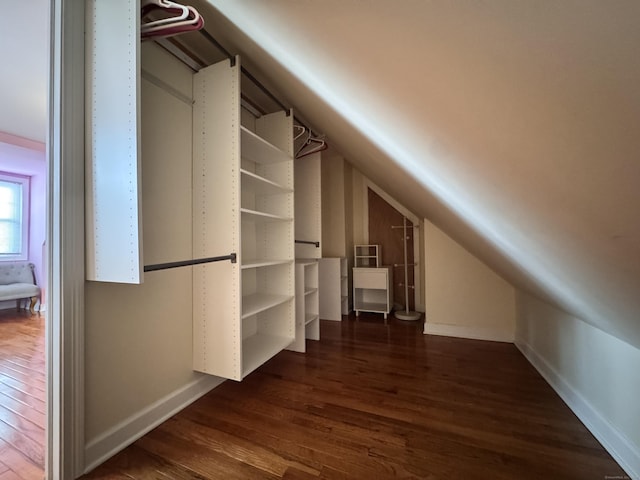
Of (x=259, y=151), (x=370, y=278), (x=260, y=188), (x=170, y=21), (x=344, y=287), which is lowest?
(x=344, y=287)

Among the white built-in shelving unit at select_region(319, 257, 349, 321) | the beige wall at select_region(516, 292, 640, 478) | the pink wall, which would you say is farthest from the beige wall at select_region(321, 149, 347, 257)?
the pink wall

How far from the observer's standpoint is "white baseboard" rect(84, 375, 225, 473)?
3.84ft

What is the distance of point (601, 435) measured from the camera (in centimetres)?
129

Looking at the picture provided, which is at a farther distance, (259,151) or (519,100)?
(259,151)

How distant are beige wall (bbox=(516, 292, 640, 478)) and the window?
770cm

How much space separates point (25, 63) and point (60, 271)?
75.9 inches

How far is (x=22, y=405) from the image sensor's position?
5.33ft

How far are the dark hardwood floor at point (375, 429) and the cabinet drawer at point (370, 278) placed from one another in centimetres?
137

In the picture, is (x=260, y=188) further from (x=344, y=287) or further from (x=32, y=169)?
(x=32, y=169)

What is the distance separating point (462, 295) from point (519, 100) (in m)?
2.82

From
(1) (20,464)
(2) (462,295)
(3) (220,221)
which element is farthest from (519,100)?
(2) (462,295)

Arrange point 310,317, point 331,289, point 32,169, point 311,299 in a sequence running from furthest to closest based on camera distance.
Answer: point 32,169 → point 331,289 → point 311,299 → point 310,317

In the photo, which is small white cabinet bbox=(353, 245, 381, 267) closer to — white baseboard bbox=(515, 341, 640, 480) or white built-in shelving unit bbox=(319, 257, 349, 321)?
white built-in shelving unit bbox=(319, 257, 349, 321)

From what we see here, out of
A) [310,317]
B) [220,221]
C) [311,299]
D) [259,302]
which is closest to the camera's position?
[220,221]
